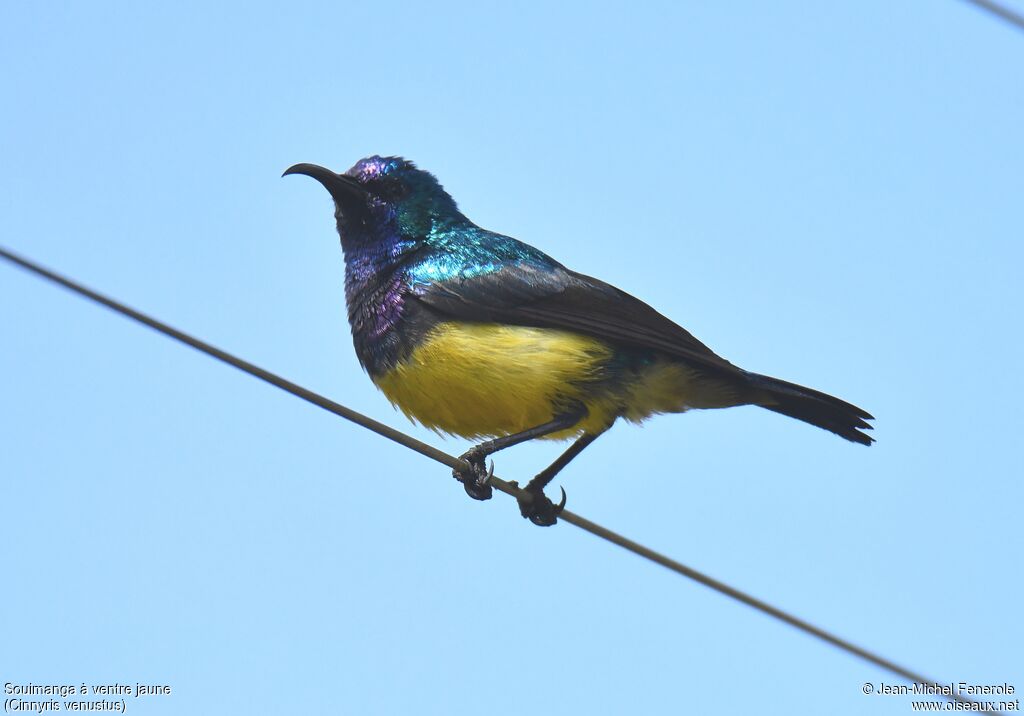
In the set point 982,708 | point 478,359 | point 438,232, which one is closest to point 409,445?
point 478,359

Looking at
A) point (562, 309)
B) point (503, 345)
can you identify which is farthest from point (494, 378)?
point (562, 309)

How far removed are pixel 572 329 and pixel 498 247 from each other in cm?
78

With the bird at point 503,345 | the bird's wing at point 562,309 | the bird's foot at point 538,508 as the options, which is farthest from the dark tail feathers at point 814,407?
the bird's foot at point 538,508

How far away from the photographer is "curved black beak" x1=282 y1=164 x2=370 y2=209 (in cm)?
830

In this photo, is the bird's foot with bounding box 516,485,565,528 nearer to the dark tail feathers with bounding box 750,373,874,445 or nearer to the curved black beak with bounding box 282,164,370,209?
the dark tail feathers with bounding box 750,373,874,445

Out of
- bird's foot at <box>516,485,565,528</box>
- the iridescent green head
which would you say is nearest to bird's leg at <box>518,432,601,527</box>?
bird's foot at <box>516,485,565,528</box>

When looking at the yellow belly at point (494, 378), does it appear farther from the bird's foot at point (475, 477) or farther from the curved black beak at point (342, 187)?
the curved black beak at point (342, 187)

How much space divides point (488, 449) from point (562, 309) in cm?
88

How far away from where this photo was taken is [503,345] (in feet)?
24.4

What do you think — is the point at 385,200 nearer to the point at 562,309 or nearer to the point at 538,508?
the point at 562,309

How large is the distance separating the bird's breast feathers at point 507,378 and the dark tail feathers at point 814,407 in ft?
1.63

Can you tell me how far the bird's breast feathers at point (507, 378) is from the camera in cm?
733

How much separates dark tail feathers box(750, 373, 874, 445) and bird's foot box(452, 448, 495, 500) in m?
1.56

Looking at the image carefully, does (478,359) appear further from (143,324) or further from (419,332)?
(143,324)
